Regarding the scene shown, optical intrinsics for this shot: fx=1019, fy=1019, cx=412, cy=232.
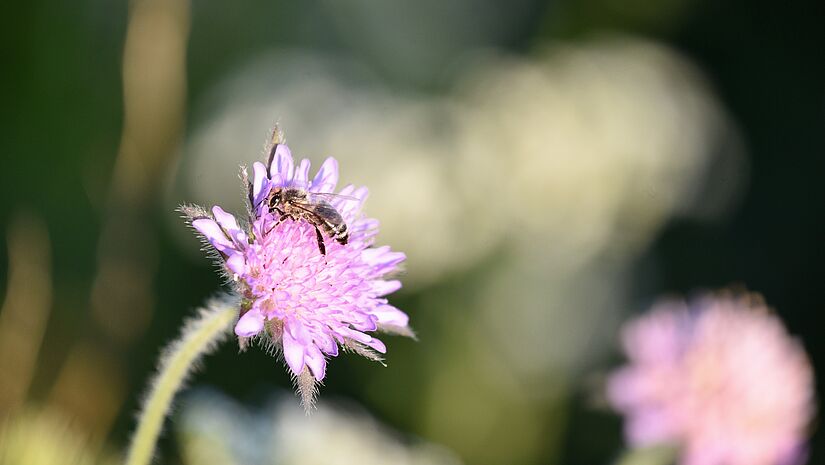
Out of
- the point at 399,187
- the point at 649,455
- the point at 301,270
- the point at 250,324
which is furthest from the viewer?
the point at 399,187

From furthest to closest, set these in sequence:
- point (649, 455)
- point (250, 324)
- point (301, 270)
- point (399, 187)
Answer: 1. point (399, 187)
2. point (649, 455)
3. point (301, 270)
4. point (250, 324)

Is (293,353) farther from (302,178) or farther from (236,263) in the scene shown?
(302,178)

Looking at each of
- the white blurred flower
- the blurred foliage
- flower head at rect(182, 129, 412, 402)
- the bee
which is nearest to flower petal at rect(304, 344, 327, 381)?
flower head at rect(182, 129, 412, 402)

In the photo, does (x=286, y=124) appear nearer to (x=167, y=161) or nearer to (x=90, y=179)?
(x=167, y=161)

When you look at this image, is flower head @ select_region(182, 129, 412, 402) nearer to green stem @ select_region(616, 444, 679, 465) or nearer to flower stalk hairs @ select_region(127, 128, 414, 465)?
flower stalk hairs @ select_region(127, 128, 414, 465)

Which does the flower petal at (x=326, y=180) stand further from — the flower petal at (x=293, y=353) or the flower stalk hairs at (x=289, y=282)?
the flower petal at (x=293, y=353)

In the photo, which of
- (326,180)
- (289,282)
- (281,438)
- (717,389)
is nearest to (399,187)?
(281,438)

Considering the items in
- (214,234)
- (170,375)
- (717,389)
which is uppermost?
(717,389)

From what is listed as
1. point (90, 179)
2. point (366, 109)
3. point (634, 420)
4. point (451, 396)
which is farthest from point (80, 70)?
point (634, 420)
